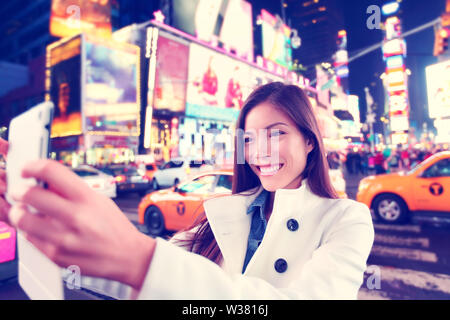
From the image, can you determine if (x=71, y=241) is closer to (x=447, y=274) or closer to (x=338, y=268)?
(x=338, y=268)

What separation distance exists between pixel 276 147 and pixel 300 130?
0.48 ft

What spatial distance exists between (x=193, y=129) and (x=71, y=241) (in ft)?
88.9

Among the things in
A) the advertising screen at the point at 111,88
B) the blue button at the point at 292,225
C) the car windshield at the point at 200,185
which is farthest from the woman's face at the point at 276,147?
the advertising screen at the point at 111,88

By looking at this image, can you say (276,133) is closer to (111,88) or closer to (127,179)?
(127,179)

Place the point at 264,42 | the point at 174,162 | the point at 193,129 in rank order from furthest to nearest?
1. the point at 264,42
2. the point at 193,129
3. the point at 174,162

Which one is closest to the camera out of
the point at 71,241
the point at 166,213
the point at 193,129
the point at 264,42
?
the point at 71,241

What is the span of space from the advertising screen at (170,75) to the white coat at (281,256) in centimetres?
2422

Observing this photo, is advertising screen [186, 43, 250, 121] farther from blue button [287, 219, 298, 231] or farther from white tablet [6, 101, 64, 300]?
white tablet [6, 101, 64, 300]

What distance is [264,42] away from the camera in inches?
1412

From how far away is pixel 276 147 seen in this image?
1.29 metres

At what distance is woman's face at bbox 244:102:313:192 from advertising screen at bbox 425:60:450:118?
1079 cm
